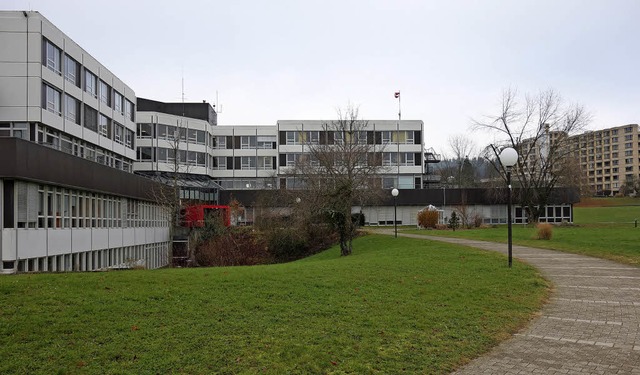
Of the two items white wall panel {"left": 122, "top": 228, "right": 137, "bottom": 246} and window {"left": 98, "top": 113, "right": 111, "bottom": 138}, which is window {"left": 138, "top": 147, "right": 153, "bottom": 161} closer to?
window {"left": 98, "top": 113, "right": 111, "bottom": 138}

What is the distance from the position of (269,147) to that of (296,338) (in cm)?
6297

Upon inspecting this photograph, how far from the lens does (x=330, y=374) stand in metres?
6.03

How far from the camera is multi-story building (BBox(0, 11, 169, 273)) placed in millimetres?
20234

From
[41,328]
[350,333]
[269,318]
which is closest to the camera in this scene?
[41,328]

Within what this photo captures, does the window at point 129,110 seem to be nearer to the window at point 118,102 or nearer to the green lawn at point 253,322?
the window at point 118,102

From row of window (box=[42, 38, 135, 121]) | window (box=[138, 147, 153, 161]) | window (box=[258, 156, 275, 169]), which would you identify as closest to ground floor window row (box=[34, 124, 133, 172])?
row of window (box=[42, 38, 135, 121])

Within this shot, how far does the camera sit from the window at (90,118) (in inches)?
1327

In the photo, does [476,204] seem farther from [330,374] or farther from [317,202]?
[330,374]

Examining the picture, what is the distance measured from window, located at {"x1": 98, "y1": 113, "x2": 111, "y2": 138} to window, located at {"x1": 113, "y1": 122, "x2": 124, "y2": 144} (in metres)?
1.35

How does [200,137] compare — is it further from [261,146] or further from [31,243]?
[31,243]

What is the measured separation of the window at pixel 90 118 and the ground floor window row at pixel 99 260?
827cm

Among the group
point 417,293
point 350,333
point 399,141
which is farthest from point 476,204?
point 350,333

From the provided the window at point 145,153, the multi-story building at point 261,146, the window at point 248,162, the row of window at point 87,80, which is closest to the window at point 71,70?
the row of window at point 87,80

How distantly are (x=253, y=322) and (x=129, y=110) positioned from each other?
39.2 metres
